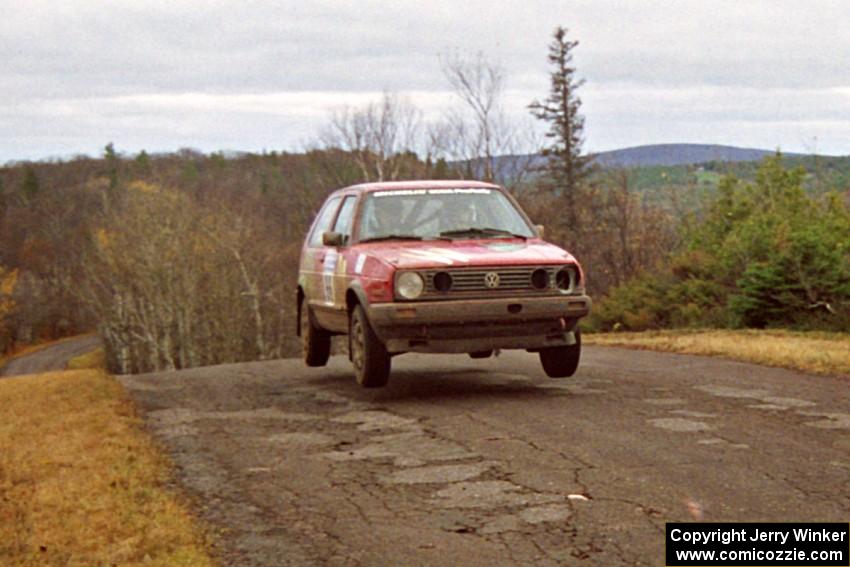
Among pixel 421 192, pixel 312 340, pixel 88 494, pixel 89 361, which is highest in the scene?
pixel 421 192

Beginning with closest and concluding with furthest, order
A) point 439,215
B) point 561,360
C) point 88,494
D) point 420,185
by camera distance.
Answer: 1. point 88,494
2. point 439,215
3. point 561,360
4. point 420,185

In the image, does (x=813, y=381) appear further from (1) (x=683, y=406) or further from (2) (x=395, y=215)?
(2) (x=395, y=215)

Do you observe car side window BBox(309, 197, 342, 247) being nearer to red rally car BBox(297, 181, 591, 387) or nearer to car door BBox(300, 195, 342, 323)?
car door BBox(300, 195, 342, 323)

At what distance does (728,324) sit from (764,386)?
10.3 metres

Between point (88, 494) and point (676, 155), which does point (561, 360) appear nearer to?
point (88, 494)

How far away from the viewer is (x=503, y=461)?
7.02 m

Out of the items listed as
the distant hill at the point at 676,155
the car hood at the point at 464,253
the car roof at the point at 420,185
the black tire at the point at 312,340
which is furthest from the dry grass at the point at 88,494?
the distant hill at the point at 676,155

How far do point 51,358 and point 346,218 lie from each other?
254 feet

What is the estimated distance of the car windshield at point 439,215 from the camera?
10680 mm

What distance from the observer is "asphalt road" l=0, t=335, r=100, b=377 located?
78050mm

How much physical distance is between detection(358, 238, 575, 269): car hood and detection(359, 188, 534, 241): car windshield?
208mm

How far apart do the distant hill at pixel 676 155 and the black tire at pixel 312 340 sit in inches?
849

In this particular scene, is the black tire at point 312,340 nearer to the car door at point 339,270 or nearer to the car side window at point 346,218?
the car door at point 339,270

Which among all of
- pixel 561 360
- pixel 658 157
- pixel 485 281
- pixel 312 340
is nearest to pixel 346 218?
pixel 312 340
